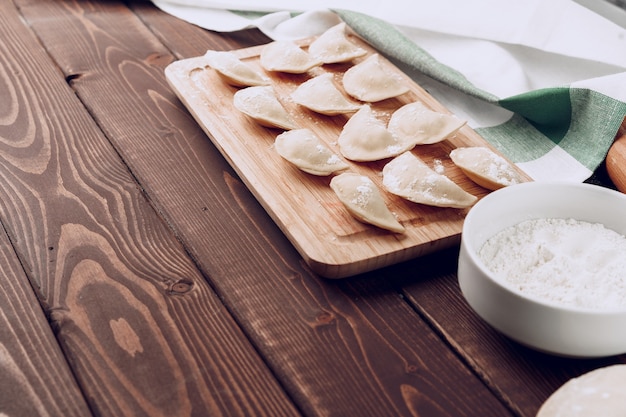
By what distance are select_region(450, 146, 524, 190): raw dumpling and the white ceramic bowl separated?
0.13m

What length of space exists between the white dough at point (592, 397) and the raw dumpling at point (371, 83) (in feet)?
2.19

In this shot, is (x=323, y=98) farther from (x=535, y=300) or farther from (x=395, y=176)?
(x=535, y=300)

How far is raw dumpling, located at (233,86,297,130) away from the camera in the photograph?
1172 mm

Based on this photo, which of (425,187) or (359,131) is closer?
(425,187)

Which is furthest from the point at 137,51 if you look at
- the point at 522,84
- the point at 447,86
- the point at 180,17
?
the point at 522,84

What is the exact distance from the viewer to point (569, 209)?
0.95 metres

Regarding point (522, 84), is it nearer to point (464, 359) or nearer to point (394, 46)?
point (394, 46)

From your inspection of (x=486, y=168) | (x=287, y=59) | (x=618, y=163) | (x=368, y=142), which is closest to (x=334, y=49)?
(x=287, y=59)

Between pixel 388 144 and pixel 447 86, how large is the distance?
351mm

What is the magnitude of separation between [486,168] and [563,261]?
248 mm

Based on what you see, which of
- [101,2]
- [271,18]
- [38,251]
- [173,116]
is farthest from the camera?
[101,2]

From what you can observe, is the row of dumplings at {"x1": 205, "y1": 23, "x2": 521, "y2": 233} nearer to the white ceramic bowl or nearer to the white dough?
the white ceramic bowl

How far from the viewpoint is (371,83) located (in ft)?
4.23

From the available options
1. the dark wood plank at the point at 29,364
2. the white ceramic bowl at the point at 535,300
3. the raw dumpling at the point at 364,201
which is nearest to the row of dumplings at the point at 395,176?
the raw dumpling at the point at 364,201
